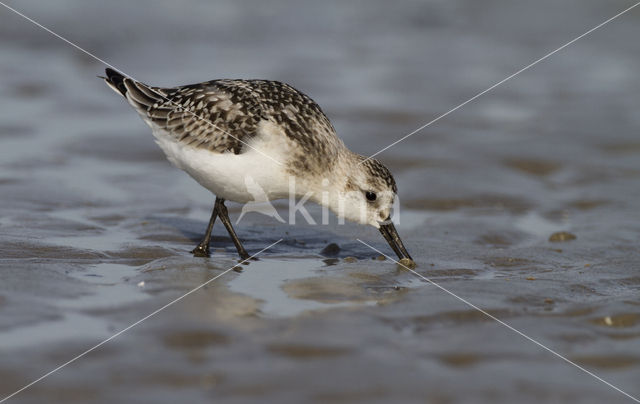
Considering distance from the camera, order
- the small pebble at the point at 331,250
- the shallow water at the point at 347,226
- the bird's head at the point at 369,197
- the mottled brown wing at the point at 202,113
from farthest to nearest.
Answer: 1. the small pebble at the point at 331,250
2. the bird's head at the point at 369,197
3. the mottled brown wing at the point at 202,113
4. the shallow water at the point at 347,226

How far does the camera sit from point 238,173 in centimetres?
669

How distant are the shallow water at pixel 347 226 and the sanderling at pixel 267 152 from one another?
0.56m

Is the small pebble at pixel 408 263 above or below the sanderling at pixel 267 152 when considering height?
below

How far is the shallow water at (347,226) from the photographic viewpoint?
4.83 meters

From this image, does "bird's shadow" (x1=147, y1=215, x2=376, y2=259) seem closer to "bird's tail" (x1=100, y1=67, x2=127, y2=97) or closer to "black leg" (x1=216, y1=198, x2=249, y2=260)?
"black leg" (x1=216, y1=198, x2=249, y2=260)

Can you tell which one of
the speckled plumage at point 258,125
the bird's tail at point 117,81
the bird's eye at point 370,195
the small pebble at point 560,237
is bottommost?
the small pebble at point 560,237

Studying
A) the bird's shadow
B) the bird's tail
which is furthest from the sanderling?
the bird's tail

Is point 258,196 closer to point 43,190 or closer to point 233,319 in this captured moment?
point 233,319

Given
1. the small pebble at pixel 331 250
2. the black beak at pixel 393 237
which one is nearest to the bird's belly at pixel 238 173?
the small pebble at pixel 331 250

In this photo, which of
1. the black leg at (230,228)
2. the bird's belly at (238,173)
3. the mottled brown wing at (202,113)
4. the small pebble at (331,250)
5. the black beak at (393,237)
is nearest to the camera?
the bird's belly at (238,173)

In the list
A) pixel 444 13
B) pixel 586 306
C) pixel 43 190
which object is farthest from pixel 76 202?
pixel 444 13

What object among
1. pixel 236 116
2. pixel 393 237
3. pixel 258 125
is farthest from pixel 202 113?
pixel 393 237

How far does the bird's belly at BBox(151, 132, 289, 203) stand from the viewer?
21.9ft

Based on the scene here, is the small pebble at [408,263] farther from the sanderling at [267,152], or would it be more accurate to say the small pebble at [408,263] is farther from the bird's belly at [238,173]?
the bird's belly at [238,173]
